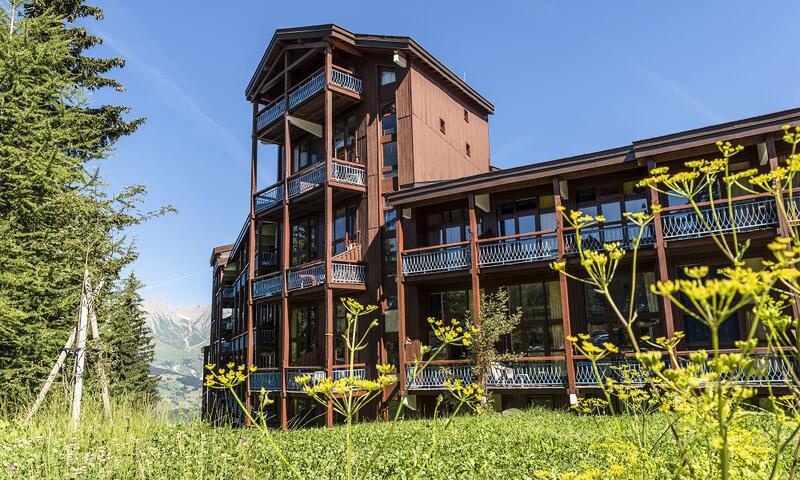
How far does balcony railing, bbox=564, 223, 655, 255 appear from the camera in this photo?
16234 mm

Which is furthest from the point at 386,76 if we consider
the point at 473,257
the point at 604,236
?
the point at 604,236

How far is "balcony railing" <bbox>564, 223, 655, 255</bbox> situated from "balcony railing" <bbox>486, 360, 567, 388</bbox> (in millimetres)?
3433

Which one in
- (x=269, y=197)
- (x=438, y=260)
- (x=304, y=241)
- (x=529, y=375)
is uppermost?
(x=269, y=197)

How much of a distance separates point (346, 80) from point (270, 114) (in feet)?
13.9

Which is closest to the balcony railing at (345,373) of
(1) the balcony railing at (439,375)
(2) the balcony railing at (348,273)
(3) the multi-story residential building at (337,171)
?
(3) the multi-story residential building at (337,171)

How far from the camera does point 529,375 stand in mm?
16625

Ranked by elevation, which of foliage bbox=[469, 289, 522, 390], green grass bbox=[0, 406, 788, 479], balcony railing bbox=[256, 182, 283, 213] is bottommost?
green grass bbox=[0, 406, 788, 479]

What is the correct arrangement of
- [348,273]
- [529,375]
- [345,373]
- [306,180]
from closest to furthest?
[529,375], [345,373], [348,273], [306,180]

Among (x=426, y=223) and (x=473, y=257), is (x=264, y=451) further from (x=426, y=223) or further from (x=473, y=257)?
(x=426, y=223)

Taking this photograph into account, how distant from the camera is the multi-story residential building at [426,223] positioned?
16.0m

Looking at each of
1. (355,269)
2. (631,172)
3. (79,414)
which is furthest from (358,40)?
(79,414)

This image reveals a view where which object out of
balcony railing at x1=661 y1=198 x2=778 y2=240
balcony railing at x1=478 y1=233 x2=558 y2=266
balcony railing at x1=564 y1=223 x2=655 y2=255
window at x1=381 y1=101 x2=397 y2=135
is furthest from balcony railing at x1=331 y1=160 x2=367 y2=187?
→ balcony railing at x1=661 y1=198 x2=778 y2=240

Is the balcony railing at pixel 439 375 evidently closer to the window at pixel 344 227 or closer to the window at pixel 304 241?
the window at pixel 344 227

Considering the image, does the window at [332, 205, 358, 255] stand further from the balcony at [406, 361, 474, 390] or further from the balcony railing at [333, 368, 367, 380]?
the balcony at [406, 361, 474, 390]
